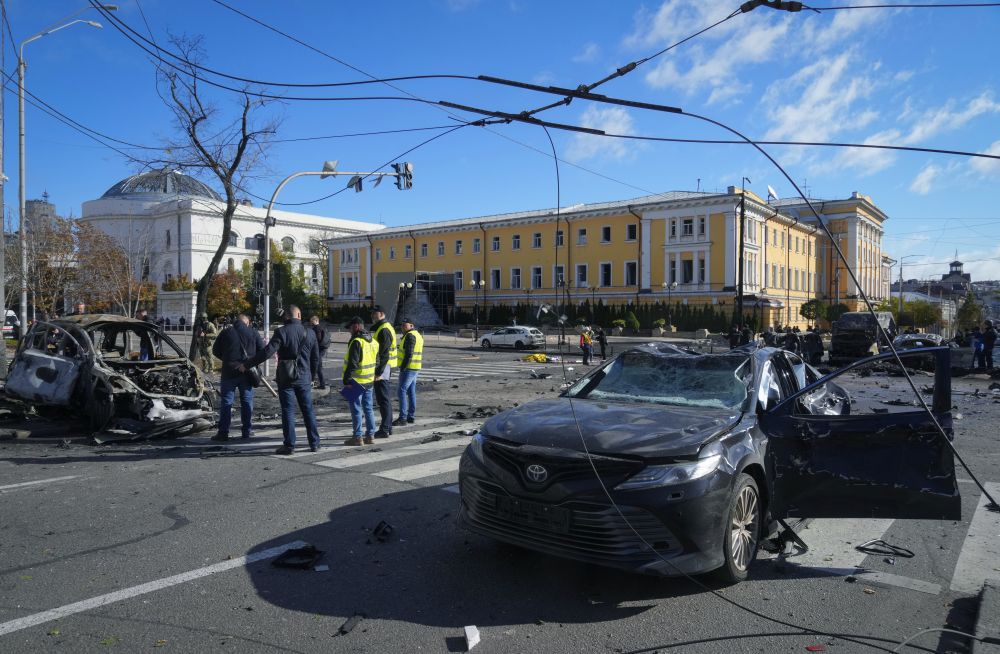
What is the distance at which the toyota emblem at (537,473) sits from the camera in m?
4.26

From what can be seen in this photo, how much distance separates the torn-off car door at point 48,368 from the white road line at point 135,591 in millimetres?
6522

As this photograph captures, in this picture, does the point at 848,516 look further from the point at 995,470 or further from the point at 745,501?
the point at 995,470

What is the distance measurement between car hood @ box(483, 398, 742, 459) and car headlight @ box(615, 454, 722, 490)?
0.22 feet

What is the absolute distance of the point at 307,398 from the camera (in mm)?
8672

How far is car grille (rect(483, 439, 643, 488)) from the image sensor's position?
413 cm

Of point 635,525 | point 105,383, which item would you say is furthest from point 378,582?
point 105,383

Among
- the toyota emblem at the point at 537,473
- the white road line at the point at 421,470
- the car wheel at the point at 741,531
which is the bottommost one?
the white road line at the point at 421,470

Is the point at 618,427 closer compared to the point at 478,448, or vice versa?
the point at 618,427

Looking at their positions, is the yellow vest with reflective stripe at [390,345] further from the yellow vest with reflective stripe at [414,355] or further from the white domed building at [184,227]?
the white domed building at [184,227]

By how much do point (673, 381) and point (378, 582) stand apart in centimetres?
281

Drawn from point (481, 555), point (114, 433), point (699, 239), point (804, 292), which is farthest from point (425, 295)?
point (481, 555)

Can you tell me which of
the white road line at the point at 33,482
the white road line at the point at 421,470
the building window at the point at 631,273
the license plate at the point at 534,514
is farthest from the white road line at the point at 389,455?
the building window at the point at 631,273

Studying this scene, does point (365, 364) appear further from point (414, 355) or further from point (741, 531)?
point (741, 531)

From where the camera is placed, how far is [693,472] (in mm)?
4102
